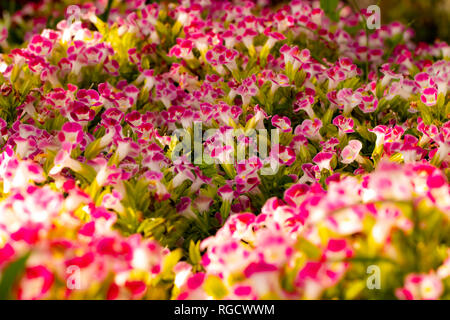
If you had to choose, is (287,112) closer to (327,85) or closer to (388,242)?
(327,85)

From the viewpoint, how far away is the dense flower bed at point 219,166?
5.10 ft

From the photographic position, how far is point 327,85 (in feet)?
10.4

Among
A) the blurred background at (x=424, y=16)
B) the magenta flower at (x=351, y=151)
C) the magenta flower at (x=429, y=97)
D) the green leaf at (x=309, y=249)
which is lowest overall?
the green leaf at (x=309, y=249)

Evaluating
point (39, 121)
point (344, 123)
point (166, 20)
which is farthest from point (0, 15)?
point (344, 123)

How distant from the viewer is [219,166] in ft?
8.46

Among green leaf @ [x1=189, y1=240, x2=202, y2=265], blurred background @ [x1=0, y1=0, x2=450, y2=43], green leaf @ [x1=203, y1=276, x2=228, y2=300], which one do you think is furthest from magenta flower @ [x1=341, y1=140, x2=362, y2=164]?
blurred background @ [x1=0, y1=0, x2=450, y2=43]

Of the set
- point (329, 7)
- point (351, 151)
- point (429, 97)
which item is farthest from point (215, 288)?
point (329, 7)

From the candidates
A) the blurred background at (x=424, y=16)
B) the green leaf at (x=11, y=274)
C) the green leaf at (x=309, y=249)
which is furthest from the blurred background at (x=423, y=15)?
the green leaf at (x=11, y=274)

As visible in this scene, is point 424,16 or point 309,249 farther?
point 424,16

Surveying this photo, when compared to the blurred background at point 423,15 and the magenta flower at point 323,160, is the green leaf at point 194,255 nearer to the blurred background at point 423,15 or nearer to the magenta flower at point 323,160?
the magenta flower at point 323,160

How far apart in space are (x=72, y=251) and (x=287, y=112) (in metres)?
1.70

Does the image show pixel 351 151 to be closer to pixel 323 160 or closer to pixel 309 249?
pixel 323 160

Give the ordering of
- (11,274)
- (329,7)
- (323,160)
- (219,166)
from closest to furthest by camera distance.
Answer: (11,274)
(323,160)
(219,166)
(329,7)

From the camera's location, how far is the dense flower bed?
5.10 ft
